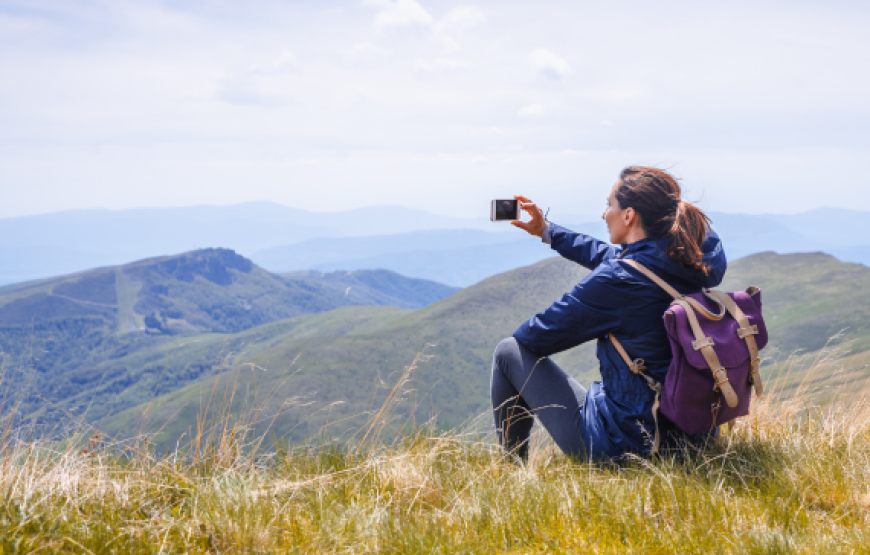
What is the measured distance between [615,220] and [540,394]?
47.0 inches

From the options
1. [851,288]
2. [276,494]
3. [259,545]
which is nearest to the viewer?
[259,545]

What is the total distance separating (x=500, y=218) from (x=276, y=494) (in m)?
2.53

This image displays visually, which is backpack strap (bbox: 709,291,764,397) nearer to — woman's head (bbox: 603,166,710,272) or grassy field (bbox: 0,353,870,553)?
woman's head (bbox: 603,166,710,272)

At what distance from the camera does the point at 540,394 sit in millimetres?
3688

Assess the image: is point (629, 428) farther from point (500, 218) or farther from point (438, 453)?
point (500, 218)

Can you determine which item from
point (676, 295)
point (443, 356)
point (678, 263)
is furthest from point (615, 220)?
point (443, 356)

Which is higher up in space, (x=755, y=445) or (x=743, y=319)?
(x=743, y=319)

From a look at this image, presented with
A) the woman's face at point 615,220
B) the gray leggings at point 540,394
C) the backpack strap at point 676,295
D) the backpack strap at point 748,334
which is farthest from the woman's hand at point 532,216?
the backpack strap at point 748,334

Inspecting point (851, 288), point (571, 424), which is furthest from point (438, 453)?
point (851, 288)

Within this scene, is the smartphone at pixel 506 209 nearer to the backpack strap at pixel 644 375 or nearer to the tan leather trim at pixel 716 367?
the backpack strap at pixel 644 375

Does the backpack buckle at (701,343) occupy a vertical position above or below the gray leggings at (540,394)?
above

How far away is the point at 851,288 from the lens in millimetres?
171125

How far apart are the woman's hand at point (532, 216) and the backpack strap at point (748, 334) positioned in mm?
1618

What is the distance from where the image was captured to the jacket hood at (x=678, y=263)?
10.3 ft
